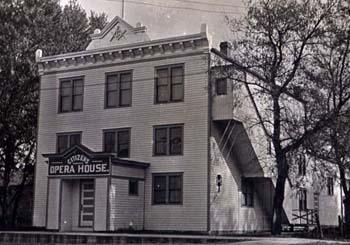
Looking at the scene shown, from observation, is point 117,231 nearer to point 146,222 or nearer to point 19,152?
Result: point 146,222

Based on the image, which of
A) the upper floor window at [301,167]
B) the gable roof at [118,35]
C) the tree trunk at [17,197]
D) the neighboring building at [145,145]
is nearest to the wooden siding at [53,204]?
the neighboring building at [145,145]

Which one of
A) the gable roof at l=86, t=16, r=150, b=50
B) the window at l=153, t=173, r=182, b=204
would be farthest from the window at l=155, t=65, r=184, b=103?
the window at l=153, t=173, r=182, b=204

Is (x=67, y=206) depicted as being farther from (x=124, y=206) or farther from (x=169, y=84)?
(x=169, y=84)

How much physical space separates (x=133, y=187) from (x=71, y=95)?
7045 millimetres

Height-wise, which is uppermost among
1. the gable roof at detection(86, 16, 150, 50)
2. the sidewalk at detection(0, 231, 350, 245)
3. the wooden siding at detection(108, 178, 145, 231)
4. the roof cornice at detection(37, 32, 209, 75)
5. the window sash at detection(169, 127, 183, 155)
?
the gable roof at detection(86, 16, 150, 50)

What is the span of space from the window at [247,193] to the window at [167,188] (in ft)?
14.1

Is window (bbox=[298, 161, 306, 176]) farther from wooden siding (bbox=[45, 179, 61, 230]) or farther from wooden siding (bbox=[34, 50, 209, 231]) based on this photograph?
wooden siding (bbox=[45, 179, 61, 230])

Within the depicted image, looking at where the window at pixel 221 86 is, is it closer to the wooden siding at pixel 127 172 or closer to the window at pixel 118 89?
the window at pixel 118 89

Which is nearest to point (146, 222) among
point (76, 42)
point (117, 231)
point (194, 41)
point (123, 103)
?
point (117, 231)

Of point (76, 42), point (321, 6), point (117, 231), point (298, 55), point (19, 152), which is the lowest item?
point (117, 231)

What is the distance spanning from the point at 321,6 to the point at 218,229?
38.1ft

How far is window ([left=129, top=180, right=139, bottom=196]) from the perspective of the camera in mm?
29781

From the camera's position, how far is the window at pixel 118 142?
1233 inches

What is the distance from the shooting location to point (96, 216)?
2858 cm
